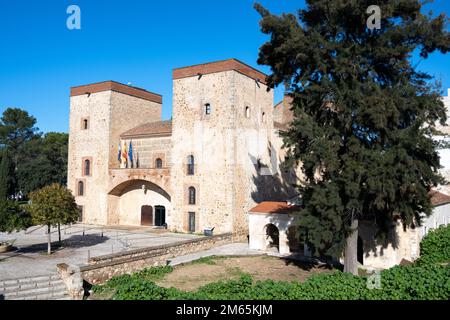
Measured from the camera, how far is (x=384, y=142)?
13703 mm

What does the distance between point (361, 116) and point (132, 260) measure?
10.7 m

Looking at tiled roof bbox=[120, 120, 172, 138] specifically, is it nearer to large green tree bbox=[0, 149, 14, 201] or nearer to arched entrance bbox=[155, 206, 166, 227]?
arched entrance bbox=[155, 206, 166, 227]

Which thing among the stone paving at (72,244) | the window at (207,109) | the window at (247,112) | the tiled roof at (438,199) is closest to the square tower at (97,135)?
the stone paving at (72,244)

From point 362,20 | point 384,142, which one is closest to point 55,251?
point 384,142

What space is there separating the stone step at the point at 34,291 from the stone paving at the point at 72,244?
1.09 metres

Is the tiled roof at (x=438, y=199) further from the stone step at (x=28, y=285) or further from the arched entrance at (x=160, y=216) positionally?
the stone step at (x=28, y=285)

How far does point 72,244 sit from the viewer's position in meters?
20.7

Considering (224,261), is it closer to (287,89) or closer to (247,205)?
(247,205)

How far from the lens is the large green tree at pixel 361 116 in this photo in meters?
13.0

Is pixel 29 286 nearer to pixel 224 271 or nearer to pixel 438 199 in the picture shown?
pixel 224 271

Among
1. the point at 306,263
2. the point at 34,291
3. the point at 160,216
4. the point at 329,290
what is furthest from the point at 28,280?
the point at 160,216

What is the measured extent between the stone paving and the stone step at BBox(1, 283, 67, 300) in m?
1.09
